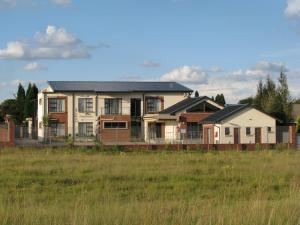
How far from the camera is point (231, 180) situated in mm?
19484

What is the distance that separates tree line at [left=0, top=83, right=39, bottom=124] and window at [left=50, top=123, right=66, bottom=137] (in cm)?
2481

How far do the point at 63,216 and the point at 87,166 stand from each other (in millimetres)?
15064

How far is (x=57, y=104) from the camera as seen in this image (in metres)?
71.5

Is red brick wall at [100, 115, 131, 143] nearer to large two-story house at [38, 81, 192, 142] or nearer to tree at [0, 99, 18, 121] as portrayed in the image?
large two-story house at [38, 81, 192, 142]

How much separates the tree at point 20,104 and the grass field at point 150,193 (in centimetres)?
7821

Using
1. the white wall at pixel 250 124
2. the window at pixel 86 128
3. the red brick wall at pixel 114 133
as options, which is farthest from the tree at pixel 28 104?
the white wall at pixel 250 124

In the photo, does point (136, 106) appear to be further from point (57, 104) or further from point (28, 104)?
point (28, 104)

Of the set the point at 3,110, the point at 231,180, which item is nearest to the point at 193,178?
the point at 231,180

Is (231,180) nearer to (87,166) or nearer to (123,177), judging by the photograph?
(123,177)

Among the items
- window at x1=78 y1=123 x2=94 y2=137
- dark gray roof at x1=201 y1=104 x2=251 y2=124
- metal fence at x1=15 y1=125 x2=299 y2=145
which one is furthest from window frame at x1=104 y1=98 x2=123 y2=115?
dark gray roof at x1=201 y1=104 x2=251 y2=124

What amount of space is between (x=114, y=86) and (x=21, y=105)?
35.2 m

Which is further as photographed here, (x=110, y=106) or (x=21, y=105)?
(x=21, y=105)

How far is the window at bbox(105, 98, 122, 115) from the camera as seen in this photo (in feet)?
238

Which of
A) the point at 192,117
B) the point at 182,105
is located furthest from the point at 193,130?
the point at 182,105
